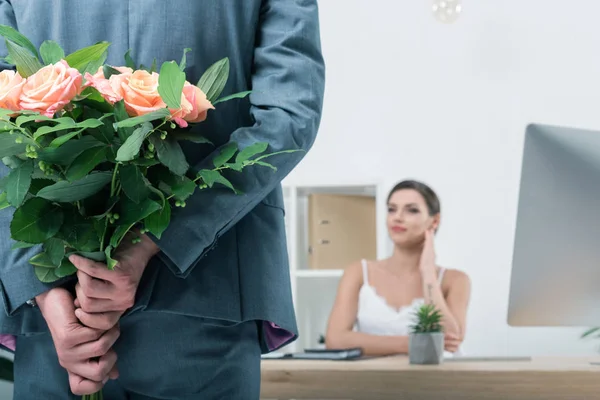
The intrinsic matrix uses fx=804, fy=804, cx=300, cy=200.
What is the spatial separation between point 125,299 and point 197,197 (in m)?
0.16

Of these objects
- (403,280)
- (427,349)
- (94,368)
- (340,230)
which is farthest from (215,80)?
(340,230)

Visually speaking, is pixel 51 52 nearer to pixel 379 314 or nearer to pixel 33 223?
pixel 33 223

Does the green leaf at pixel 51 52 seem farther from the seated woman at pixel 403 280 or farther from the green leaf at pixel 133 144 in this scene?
the seated woman at pixel 403 280

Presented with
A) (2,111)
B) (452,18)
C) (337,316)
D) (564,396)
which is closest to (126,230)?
(2,111)

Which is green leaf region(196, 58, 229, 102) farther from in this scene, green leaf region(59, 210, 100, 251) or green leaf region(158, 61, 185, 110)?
green leaf region(59, 210, 100, 251)

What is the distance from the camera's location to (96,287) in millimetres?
982

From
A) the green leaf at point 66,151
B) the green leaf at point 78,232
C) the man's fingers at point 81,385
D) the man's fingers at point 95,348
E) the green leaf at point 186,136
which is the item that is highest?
the green leaf at point 186,136

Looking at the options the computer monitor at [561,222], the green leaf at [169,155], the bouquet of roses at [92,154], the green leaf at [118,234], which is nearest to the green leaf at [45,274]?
the bouquet of roses at [92,154]

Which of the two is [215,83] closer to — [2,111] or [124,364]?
[2,111]

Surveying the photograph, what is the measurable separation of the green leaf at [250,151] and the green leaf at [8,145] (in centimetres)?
26

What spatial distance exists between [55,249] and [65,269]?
4 cm

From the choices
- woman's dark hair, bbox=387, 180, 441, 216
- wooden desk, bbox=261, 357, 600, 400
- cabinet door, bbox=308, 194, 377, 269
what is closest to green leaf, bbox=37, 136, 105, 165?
wooden desk, bbox=261, 357, 600, 400

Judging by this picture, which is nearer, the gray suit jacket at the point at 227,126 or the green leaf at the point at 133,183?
the green leaf at the point at 133,183

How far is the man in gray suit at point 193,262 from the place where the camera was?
1.01 meters
